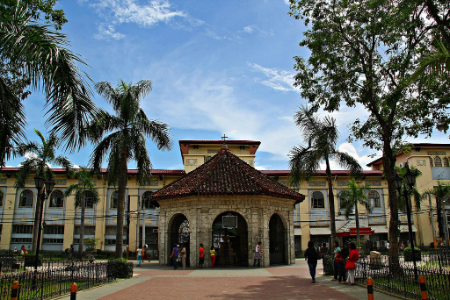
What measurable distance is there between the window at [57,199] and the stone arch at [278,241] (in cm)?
2764

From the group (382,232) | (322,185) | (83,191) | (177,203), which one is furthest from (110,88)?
(382,232)

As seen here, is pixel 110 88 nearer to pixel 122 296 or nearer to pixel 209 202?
pixel 209 202

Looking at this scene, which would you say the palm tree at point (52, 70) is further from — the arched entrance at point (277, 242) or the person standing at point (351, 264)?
the arched entrance at point (277, 242)

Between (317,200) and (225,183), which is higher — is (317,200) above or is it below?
above

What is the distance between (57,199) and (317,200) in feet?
101

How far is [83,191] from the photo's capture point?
36.8 metres

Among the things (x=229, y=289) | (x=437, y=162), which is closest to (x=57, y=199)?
(x=229, y=289)

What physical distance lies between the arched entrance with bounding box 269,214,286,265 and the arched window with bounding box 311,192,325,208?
59.7 feet

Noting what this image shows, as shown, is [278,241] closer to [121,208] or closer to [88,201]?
[121,208]

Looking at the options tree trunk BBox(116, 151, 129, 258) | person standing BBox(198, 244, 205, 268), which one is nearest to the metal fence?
tree trunk BBox(116, 151, 129, 258)

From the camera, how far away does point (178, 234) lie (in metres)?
25.2

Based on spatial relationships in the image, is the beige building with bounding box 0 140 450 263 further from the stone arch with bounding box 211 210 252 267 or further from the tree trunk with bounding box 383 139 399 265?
the tree trunk with bounding box 383 139 399 265

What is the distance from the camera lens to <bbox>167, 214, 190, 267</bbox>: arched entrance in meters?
Answer: 23.5

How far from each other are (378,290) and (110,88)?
638 inches
